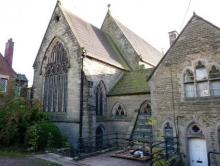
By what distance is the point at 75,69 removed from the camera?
19484 millimetres

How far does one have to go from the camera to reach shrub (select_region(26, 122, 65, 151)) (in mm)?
15562

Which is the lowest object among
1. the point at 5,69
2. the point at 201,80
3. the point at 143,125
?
the point at 143,125

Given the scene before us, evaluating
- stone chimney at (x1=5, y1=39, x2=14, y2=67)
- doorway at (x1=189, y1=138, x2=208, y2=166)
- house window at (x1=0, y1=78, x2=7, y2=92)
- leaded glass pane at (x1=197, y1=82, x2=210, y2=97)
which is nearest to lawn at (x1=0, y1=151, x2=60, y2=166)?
doorway at (x1=189, y1=138, x2=208, y2=166)

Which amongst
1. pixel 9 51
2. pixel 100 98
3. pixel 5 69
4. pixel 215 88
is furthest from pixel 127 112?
pixel 9 51

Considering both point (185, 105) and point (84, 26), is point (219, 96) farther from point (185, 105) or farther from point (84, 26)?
point (84, 26)

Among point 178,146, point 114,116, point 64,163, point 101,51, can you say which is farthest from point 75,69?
point 178,146

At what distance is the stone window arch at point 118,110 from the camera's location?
2012 centimetres

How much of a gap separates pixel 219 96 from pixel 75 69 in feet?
38.6

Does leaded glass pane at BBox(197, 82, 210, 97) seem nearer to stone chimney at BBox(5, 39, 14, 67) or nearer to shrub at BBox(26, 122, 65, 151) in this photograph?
shrub at BBox(26, 122, 65, 151)

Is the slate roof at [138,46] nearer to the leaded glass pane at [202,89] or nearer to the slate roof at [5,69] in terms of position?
the leaded glass pane at [202,89]

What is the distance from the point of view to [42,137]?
15906mm

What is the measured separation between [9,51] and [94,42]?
592 inches

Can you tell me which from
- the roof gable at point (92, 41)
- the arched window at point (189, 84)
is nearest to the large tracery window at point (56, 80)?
the roof gable at point (92, 41)

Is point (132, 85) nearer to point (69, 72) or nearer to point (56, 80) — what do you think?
point (69, 72)
